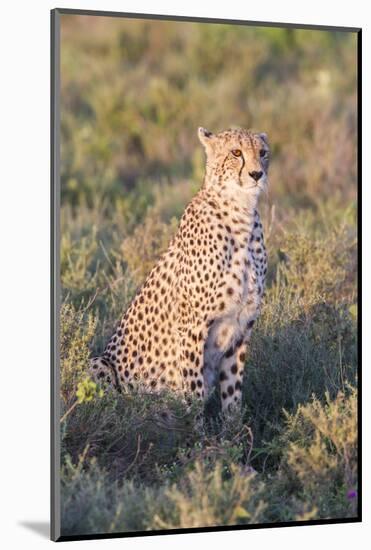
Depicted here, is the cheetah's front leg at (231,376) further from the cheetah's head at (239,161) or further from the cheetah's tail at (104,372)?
the cheetah's head at (239,161)

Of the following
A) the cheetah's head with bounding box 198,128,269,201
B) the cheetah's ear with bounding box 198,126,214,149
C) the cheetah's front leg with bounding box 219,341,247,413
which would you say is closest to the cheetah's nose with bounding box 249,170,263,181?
the cheetah's head with bounding box 198,128,269,201

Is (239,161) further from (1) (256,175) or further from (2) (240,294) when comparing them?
(2) (240,294)

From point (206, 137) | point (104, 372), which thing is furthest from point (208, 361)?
point (206, 137)

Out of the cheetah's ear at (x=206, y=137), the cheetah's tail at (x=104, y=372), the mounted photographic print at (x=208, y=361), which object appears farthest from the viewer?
the cheetah's tail at (x=104, y=372)

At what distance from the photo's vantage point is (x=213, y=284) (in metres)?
4.89

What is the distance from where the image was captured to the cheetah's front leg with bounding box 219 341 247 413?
16.4 feet

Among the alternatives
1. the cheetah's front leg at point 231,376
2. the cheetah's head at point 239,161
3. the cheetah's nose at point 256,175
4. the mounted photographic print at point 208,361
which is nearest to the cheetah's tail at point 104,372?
the mounted photographic print at point 208,361

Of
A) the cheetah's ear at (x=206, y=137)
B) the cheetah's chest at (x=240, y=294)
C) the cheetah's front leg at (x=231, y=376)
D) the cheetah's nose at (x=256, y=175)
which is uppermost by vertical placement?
the cheetah's ear at (x=206, y=137)

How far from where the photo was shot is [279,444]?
4883 mm

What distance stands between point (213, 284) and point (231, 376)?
383 mm

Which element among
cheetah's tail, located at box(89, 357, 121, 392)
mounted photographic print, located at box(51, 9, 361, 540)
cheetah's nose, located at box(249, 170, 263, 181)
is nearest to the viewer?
mounted photographic print, located at box(51, 9, 361, 540)

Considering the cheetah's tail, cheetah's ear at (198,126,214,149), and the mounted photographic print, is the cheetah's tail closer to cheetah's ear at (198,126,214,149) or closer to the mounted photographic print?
the mounted photographic print

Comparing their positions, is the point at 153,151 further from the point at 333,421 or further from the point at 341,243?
the point at 333,421

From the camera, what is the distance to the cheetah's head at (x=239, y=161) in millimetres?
4812
